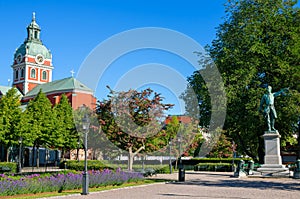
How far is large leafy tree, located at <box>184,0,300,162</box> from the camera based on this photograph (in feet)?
87.1

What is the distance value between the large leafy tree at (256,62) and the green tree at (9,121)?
Result: 19.2 m

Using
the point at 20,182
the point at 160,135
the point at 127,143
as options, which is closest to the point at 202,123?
the point at 160,135

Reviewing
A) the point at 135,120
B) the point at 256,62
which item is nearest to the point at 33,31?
the point at 135,120

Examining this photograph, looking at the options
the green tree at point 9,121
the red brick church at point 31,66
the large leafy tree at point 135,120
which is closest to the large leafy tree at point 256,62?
the large leafy tree at point 135,120

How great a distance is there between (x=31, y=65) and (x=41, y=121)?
153ft

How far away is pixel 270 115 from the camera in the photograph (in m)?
25.5

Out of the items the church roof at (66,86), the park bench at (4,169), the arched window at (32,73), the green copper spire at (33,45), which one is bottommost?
the park bench at (4,169)

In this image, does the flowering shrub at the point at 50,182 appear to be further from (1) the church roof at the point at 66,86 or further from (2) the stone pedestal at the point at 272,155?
(1) the church roof at the point at 66,86

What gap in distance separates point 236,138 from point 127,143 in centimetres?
1175

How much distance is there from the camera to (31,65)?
8600 centimetres

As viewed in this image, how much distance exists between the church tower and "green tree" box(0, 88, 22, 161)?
151 ft

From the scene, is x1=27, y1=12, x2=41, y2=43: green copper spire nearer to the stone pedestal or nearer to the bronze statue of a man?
the bronze statue of a man

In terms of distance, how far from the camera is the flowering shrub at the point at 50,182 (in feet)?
45.5

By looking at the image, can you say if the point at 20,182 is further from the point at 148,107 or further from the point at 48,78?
the point at 48,78
